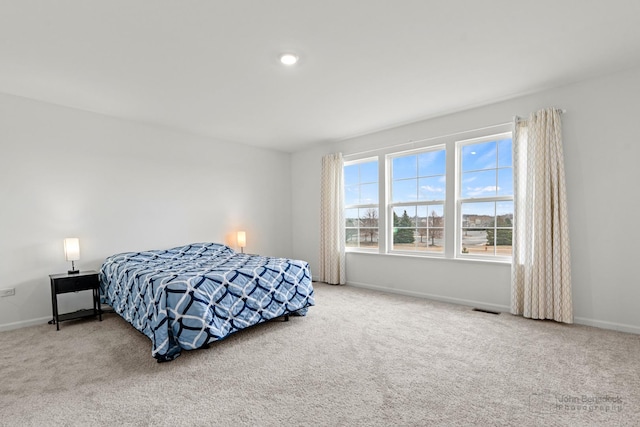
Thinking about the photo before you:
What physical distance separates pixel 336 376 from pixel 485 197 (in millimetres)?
2948

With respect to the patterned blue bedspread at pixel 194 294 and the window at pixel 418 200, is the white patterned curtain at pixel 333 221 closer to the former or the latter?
the window at pixel 418 200

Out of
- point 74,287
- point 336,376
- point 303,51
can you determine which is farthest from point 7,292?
point 303,51

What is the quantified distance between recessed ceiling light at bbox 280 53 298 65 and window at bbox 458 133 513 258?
8.38 ft

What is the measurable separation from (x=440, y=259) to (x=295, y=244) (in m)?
2.87

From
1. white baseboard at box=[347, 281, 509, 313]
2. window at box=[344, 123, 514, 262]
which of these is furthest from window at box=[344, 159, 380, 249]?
white baseboard at box=[347, 281, 509, 313]

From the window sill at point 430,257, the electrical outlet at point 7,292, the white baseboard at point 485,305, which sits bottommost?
the white baseboard at point 485,305

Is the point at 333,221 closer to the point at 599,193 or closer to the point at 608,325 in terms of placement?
the point at 599,193

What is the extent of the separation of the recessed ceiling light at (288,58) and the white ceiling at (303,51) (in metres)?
0.06

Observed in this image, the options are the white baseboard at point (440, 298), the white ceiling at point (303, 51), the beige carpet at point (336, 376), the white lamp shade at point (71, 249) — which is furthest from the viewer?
the white baseboard at point (440, 298)

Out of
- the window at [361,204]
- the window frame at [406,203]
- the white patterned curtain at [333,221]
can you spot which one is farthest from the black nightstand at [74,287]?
the window frame at [406,203]

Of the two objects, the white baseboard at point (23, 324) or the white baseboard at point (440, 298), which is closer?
the white baseboard at point (23, 324)

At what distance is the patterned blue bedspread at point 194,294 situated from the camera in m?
2.53

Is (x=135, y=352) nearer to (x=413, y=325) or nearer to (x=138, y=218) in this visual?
(x=138, y=218)

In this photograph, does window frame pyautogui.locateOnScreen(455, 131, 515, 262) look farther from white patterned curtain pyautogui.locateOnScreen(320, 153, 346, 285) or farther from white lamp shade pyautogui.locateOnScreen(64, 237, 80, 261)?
white lamp shade pyautogui.locateOnScreen(64, 237, 80, 261)
